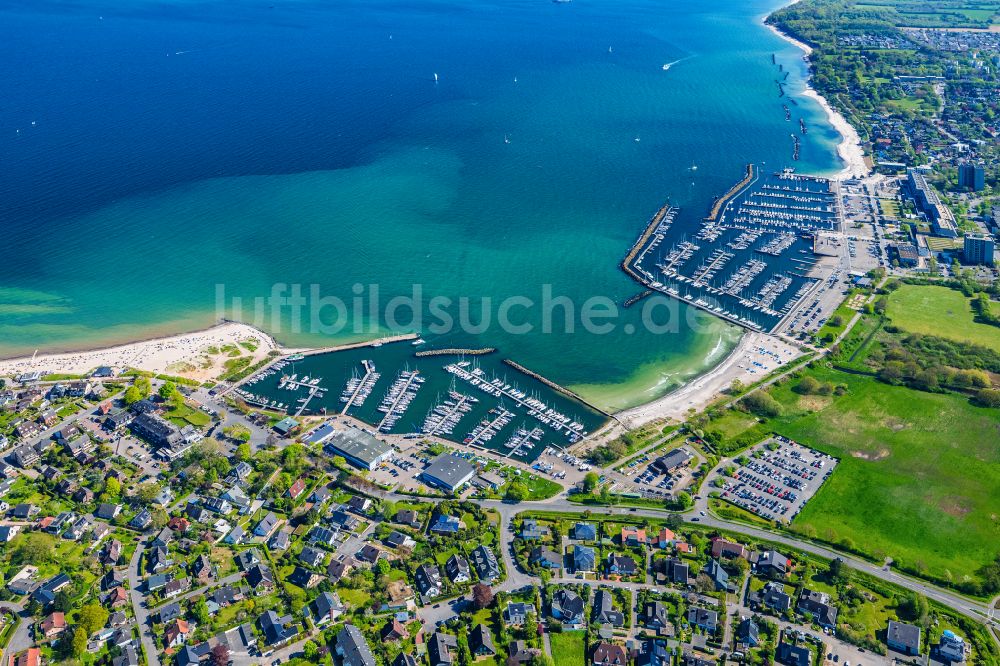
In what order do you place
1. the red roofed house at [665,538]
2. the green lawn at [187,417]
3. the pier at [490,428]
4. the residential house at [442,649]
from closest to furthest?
the residential house at [442,649]
the red roofed house at [665,538]
the pier at [490,428]
the green lawn at [187,417]

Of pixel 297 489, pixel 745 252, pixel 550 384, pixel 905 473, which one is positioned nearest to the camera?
pixel 297 489

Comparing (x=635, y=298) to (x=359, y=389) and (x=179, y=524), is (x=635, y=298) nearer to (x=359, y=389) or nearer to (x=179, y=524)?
(x=359, y=389)

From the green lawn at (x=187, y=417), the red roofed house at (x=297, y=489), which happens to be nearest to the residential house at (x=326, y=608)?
the red roofed house at (x=297, y=489)

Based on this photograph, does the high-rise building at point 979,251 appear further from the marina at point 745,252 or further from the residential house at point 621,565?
the residential house at point 621,565

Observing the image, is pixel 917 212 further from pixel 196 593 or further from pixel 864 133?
pixel 196 593

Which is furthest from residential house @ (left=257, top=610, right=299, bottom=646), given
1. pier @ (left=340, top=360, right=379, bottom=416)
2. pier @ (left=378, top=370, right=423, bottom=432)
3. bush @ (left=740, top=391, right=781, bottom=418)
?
bush @ (left=740, top=391, right=781, bottom=418)

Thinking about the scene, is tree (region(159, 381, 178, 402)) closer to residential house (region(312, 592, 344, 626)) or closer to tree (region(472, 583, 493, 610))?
residential house (region(312, 592, 344, 626))

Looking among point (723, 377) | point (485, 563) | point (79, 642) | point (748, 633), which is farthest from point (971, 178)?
point (79, 642)

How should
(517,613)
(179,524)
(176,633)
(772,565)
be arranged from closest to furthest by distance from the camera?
(176,633)
(517,613)
(772,565)
(179,524)
